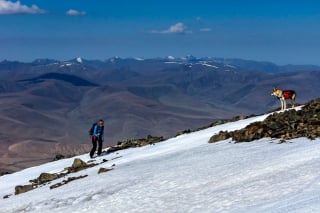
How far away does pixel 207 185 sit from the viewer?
15.8 meters

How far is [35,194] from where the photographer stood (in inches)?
840

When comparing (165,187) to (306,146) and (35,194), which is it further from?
(35,194)

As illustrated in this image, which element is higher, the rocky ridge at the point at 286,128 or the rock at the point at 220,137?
the rocky ridge at the point at 286,128

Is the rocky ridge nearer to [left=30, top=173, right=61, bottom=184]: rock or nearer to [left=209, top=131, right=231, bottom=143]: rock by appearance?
[left=209, top=131, right=231, bottom=143]: rock

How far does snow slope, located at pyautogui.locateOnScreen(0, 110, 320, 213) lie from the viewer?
12.9 meters

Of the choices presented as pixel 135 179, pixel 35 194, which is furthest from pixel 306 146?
pixel 35 194

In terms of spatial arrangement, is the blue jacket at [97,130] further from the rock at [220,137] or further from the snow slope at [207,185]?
the rock at [220,137]

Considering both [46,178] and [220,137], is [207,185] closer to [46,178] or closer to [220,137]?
[220,137]

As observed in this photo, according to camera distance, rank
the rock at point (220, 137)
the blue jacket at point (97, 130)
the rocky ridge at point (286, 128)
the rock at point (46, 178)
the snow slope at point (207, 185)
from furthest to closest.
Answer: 1. the blue jacket at point (97, 130)
2. the rock at point (46, 178)
3. the rock at point (220, 137)
4. the rocky ridge at point (286, 128)
5. the snow slope at point (207, 185)

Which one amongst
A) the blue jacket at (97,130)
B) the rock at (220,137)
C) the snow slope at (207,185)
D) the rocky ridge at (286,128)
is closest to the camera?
the snow slope at (207,185)

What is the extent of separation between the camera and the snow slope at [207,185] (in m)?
12.9

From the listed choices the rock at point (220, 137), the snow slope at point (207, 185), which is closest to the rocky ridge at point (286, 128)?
the rock at point (220, 137)

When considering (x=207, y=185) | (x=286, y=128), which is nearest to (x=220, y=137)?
(x=286, y=128)

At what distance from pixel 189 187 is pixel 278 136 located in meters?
6.89
